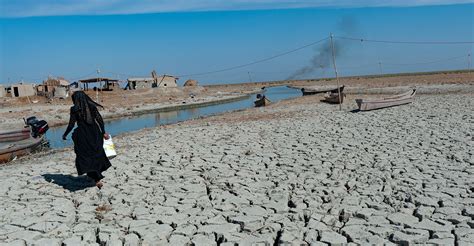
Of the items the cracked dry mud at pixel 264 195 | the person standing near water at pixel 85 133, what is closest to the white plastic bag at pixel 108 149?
the cracked dry mud at pixel 264 195

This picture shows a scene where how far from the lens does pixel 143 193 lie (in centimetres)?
664

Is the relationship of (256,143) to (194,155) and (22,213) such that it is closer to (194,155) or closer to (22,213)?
(194,155)

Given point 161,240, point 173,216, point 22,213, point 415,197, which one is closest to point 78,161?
point 22,213

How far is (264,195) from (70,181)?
3.86m

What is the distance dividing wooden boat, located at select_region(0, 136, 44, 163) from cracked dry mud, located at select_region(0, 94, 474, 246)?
282 cm

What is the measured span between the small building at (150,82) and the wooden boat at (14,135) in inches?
1655

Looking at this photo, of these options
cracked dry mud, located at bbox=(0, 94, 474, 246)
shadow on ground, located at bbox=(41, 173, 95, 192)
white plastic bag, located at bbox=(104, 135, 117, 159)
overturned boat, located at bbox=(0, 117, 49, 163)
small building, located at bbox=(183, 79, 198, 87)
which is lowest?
cracked dry mud, located at bbox=(0, 94, 474, 246)

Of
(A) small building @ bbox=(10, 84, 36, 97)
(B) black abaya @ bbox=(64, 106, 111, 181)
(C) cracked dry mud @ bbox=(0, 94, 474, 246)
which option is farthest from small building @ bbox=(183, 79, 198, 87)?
(B) black abaya @ bbox=(64, 106, 111, 181)

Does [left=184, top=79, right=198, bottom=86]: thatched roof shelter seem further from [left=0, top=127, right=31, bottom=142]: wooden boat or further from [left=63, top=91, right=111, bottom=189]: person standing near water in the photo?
A: [left=63, top=91, right=111, bottom=189]: person standing near water

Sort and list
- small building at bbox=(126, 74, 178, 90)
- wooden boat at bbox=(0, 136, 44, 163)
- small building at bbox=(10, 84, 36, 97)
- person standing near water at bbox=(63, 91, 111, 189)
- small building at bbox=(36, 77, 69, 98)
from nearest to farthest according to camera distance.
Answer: person standing near water at bbox=(63, 91, 111, 189), wooden boat at bbox=(0, 136, 44, 163), small building at bbox=(36, 77, 69, 98), small building at bbox=(10, 84, 36, 97), small building at bbox=(126, 74, 178, 90)

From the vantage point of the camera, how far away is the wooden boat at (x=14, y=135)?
1417 cm

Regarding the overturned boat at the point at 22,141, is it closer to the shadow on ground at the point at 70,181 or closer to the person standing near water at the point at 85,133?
the shadow on ground at the point at 70,181

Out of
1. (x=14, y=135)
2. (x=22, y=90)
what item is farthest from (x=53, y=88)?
(x=14, y=135)

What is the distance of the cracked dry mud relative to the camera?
4.74 metres
